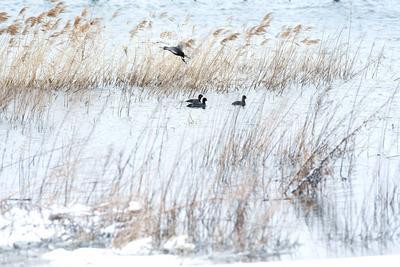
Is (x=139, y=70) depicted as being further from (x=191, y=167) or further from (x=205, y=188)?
(x=205, y=188)

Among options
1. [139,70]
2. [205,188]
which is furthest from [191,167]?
[139,70]

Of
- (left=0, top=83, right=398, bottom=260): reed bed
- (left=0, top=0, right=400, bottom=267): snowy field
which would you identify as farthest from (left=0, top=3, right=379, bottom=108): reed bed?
(left=0, top=83, right=398, bottom=260): reed bed

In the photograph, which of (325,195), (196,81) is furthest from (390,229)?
(196,81)

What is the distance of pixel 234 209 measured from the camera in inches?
196

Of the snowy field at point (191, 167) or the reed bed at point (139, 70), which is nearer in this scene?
the snowy field at point (191, 167)

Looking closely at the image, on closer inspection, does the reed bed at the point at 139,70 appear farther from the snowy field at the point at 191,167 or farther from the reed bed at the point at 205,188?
the reed bed at the point at 205,188

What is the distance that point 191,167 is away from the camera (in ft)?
19.1

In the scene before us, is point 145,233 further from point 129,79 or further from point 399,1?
point 399,1

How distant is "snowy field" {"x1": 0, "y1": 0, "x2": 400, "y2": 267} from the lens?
4.50 metres

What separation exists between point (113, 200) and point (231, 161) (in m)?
1.43

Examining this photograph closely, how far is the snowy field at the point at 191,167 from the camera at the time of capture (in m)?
4.50

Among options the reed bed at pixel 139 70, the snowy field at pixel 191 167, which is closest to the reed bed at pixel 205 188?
the snowy field at pixel 191 167

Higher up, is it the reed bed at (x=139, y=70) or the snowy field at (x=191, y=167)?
the reed bed at (x=139, y=70)

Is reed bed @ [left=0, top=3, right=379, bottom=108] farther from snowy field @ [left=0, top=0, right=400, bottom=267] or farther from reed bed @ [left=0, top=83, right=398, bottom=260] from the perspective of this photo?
reed bed @ [left=0, top=83, right=398, bottom=260]
